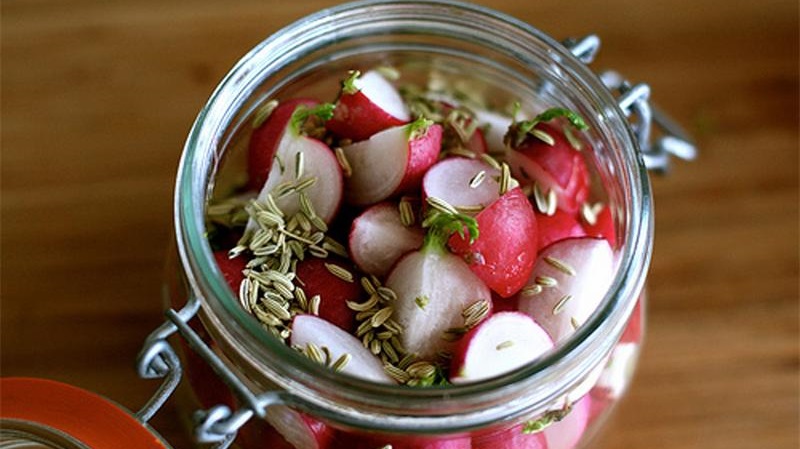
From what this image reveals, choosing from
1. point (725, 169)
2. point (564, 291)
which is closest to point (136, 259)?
point (564, 291)

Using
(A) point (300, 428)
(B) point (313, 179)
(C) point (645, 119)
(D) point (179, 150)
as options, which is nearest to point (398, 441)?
(A) point (300, 428)

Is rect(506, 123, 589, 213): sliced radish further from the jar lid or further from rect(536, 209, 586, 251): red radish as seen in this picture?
the jar lid

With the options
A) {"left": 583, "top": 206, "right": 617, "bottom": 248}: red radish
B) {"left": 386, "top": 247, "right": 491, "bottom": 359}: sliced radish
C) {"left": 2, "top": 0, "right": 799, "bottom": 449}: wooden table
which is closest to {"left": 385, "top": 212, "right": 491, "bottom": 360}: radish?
{"left": 386, "top": 247, "right": 491, "bottom": 359}: sliced radish

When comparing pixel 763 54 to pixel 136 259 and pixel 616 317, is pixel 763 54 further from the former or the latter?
pixel 136 259

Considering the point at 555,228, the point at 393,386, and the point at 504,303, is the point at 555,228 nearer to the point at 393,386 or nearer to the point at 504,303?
the point at 504,303

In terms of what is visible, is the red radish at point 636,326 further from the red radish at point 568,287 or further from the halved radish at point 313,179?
the halved radish at point 313,179

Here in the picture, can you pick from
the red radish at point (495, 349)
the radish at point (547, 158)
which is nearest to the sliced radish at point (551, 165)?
the radish at point (547, 158)
